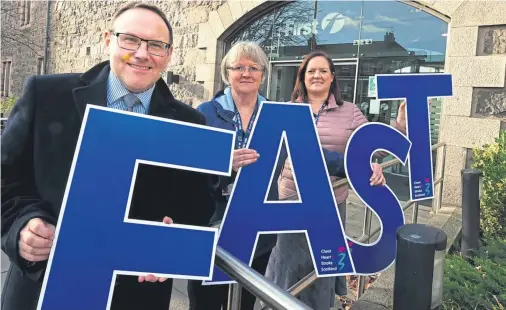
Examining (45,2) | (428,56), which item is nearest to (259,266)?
(428,56)

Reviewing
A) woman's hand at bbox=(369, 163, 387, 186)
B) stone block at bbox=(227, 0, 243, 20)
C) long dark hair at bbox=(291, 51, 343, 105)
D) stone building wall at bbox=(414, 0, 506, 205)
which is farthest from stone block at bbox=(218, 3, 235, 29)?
woman's hand at bbox=(369, 163, 387, 186)

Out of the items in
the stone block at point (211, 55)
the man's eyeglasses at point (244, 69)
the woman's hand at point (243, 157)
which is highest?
the stone block at point (211, 55)

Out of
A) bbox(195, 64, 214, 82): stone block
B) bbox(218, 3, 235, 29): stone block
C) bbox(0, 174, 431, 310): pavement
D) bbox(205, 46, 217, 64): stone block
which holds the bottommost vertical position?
bbox(0, 174, 431, 310): pavement

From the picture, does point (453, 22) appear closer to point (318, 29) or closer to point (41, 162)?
point (318, 29)

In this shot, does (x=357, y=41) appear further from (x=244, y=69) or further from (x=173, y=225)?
(x=173, y=225)

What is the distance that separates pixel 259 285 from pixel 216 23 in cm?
664

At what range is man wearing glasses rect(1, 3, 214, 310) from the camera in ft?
3.91

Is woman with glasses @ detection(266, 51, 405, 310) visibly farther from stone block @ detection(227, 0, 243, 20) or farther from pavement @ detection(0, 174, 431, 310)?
stone block @ detection(227, 0, 243, 20)

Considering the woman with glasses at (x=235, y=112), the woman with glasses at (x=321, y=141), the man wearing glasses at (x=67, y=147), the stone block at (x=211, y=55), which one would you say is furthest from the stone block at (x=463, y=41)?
the man wearing glasses at (x=67, y=147)

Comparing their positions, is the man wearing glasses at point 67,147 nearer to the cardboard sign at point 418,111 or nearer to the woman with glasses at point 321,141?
the woman with glasses at point 321,141

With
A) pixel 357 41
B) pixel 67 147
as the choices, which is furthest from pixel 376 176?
pixel 357 41

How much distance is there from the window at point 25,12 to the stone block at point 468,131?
1377 cm

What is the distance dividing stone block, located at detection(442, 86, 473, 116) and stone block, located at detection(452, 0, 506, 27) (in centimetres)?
74

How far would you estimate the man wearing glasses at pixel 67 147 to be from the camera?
119 cm
